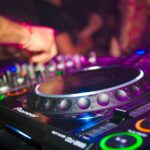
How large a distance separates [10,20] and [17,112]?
587mm

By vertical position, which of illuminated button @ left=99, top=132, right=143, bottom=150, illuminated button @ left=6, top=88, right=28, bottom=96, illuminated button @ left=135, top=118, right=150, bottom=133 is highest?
illuminated button @ left=6, top=88, right=28, bottom=96

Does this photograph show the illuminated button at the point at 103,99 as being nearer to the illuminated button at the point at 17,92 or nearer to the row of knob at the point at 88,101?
the row of knob at the point at 88,101

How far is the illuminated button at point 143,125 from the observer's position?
0.48 metres

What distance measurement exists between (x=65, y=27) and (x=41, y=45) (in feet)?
0.96

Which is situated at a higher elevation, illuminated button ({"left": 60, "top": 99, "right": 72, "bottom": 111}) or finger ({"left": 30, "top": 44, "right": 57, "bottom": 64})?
finger ({"left": 30, "top": 44, "right": 57, "bottom": 64})

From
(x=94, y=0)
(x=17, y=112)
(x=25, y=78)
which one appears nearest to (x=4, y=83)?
(x=25, y=78)

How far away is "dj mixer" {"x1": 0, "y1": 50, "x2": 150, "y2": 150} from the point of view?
48 centimetres

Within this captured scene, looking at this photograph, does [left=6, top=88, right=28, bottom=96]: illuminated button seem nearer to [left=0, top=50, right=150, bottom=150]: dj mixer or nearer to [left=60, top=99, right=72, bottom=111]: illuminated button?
[left=0, top=50, right=150, bottom=150]: dj mixer

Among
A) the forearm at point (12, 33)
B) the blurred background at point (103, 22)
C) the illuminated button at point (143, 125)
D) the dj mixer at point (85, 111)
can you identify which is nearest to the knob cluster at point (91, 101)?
the dj mixer at point (85, 111)

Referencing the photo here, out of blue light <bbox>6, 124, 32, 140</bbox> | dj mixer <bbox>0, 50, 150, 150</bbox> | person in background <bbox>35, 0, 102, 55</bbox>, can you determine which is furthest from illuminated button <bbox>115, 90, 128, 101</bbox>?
person in background <bbox>35, 0, 102, 55</bbox>

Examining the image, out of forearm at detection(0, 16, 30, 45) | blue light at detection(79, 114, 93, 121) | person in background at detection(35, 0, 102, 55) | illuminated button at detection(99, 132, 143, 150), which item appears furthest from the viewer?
person in background at detection(35, 0, 102, 55)

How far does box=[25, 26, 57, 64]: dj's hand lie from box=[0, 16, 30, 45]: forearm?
0.03 metres

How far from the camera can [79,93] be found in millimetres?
639

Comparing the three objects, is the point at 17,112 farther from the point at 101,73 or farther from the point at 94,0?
the point at 94,0
